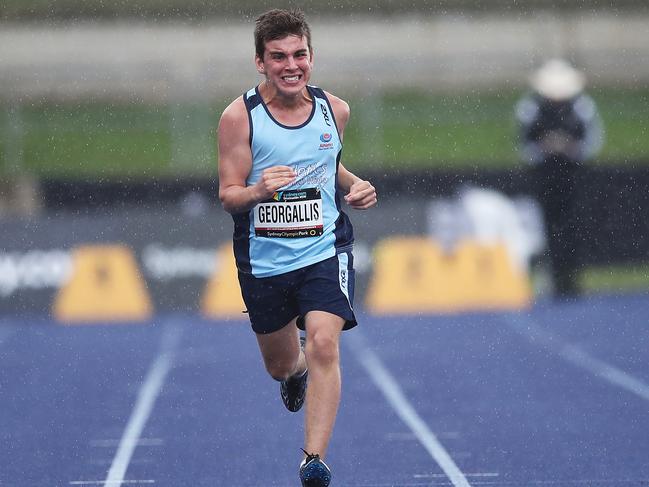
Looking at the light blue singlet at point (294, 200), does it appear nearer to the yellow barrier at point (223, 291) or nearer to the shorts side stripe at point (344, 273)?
the shorts side stripe at point (344, 273)

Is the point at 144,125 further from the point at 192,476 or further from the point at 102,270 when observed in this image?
the point at 192,476

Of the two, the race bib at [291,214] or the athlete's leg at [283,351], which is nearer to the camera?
the race bib at [291,214]

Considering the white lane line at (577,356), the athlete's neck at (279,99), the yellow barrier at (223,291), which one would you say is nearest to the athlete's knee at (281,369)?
the athlete's neck at (279,99)

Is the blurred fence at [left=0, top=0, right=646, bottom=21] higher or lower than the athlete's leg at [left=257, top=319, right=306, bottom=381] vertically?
lower

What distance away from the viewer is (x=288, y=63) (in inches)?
218

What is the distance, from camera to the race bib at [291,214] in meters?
5.61

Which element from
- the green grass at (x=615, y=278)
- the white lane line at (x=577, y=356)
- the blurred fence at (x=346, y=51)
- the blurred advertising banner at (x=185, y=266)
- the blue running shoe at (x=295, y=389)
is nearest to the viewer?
the blue running shoe at (x=295, y=389)

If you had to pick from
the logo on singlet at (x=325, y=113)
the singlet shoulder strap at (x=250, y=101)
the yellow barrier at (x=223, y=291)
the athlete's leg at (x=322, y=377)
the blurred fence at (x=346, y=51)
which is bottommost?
the yellow barrier at (x=223, y=291)

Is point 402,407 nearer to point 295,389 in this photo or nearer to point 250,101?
point 295,389

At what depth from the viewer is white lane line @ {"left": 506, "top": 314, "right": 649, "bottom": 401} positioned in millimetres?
9062

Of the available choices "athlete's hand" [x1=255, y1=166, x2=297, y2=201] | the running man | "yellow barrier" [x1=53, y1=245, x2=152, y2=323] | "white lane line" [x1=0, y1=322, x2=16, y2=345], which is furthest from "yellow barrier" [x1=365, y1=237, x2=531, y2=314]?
"athlete's hand" [x1=255, y1=166, x2=297, y2=201]

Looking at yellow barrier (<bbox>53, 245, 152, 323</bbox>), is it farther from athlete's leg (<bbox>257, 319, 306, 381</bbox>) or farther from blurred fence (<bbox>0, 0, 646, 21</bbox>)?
blurred fence (<bbox>0, 0, 646, 21</bbox>)

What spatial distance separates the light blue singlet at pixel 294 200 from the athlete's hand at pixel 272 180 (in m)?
0.23

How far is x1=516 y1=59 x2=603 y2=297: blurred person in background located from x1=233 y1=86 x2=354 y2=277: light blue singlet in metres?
9.67
